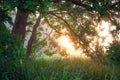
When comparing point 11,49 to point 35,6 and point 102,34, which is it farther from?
point 102,34

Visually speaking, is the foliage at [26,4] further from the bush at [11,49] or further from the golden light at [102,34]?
the golden light at [102,34]

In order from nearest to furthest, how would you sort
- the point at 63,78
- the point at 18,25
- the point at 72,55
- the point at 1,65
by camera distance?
the point at 63,78, the point at 1,65, the point at 18,25, the point at 72,55

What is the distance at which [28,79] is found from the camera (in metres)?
6.87

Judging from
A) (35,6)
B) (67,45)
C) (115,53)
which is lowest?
(67,45)

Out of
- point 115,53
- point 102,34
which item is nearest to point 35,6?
point 115,53

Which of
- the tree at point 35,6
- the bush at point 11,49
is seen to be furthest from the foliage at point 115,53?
the bush at point 11,49

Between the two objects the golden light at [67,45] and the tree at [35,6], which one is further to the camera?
the golden light at [67,45]

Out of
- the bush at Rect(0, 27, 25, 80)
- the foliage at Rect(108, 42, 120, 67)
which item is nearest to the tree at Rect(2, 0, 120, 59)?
the bush at Rect(0, 27, 25, 80)

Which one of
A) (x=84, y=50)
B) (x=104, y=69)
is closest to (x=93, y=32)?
(x=84, y=50)

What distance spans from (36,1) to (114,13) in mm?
3559

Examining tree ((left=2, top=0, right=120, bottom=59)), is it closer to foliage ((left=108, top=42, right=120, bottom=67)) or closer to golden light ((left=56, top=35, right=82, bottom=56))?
foliage ((left=108, top=42, right=120, bottom=67))

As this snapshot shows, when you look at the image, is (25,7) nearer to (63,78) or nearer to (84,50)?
(63,78)

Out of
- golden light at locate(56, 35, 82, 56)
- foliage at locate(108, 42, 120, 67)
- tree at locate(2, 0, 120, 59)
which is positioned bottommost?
golden light at locate(56, 35, 82, 56)

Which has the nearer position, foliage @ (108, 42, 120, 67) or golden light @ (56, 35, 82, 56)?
foliage @ (108, 42, 120, 67)
